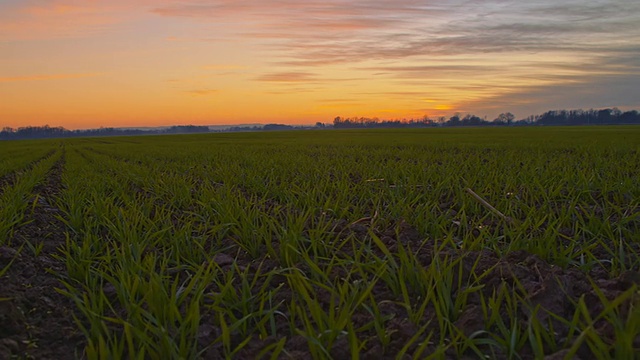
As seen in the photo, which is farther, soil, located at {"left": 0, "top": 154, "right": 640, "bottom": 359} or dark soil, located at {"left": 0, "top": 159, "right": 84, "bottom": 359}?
dark soil, located at {"left": 0, "top": 159, "right": 84, "bottom": 359}

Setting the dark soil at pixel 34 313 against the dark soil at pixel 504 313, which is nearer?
the dark soil at pixel 504 313

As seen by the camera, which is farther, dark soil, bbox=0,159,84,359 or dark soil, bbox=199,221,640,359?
dark soil, bbox=0,159,84,359

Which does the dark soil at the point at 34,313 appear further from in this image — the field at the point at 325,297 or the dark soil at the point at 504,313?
the dark soil at the point at 504,313

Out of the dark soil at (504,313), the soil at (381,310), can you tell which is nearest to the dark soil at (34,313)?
the soil at (381,310)

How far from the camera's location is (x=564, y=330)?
63.6 inches

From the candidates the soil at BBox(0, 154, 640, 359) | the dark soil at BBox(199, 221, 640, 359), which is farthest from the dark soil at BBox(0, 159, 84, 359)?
the dark soil at BBox(199, 221, 640, 359)

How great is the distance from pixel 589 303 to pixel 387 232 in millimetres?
1324

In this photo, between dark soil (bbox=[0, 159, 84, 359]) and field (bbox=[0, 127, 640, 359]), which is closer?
field (bbox=[0, 127, 640, 359])

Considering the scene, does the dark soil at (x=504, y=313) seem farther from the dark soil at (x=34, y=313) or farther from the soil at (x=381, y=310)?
the dark soil at (x=34, y=313)

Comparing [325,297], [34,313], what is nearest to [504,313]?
[325,297]

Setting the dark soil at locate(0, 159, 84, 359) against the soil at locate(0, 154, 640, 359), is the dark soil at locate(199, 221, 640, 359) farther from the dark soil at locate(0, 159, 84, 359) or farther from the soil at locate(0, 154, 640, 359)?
the dark soil at locate(0, 159, 84, 359)

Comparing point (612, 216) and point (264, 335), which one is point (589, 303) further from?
point (612, 216)

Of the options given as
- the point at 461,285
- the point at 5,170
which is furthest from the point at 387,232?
the point at 5,170

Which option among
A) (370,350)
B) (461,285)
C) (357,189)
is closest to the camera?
(370,350)
